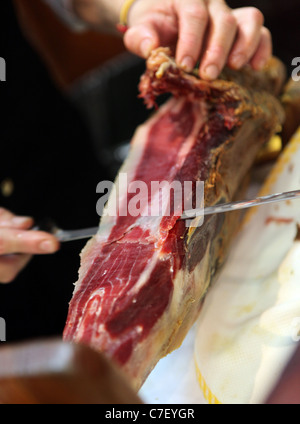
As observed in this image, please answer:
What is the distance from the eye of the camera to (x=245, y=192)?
1400mm

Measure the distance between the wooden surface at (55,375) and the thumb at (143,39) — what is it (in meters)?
0.86

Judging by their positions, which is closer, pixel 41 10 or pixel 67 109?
pixel 67 109

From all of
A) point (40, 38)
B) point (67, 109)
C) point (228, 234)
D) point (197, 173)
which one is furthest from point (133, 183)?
point (40, 38)

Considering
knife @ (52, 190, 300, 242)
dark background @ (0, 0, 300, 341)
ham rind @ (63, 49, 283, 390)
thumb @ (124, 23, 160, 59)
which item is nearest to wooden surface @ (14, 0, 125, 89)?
dark background @ (0, 0, 300, 341)

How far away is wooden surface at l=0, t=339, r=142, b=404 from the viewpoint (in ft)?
1.74

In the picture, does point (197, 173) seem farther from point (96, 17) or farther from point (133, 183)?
point (96, 17)

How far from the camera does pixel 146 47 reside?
117 cm

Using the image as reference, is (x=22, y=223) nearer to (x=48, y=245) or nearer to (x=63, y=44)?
(x=48, y=245)

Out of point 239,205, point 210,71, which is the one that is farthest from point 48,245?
point 210,71

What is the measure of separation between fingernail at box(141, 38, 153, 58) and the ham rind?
41mm

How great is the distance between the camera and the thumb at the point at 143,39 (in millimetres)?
1165

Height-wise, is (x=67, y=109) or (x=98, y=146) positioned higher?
(x=67, y=109)

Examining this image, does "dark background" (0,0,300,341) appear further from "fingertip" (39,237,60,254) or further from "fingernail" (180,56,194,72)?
"fingernail" (180,56,194,72)

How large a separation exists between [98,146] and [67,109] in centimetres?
108
